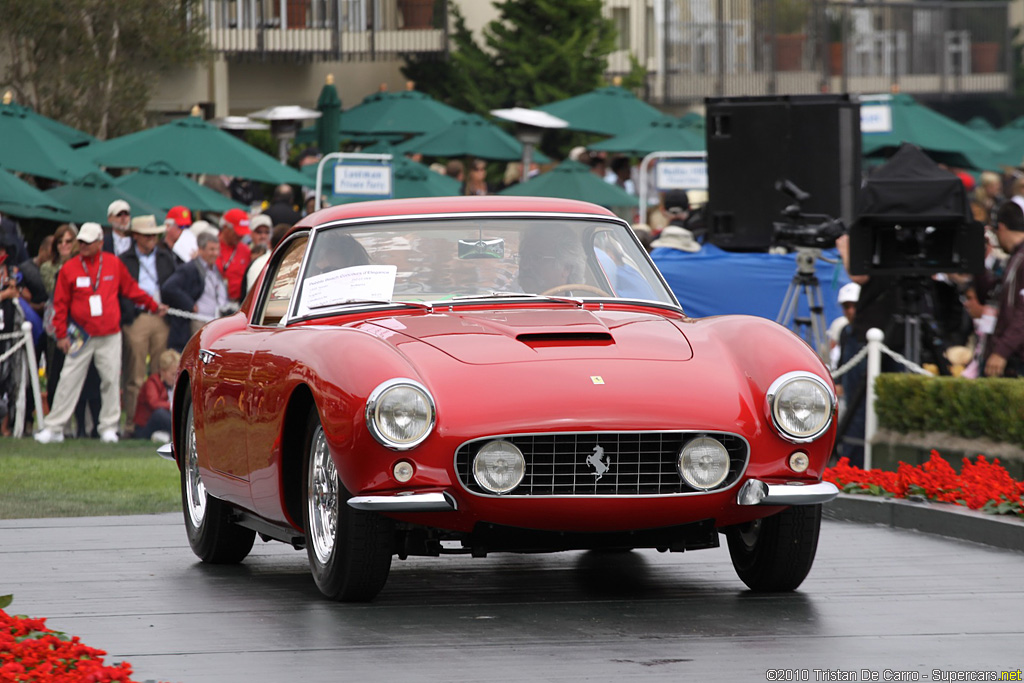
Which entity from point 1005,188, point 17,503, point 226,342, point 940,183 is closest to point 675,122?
point 1005,188

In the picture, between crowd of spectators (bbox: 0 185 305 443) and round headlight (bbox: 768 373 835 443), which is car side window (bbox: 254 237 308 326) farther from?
crowd of spectators (bbox: 0 185 305 443)

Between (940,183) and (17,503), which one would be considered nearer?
(17,503)

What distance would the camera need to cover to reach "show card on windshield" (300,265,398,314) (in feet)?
27.8

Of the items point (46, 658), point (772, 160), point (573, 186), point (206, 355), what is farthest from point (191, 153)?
point (46, 658)

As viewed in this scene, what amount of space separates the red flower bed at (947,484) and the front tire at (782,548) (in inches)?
97.2

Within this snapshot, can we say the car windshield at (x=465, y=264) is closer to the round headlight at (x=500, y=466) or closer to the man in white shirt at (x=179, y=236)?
the round headlight at (x=500, y=466)

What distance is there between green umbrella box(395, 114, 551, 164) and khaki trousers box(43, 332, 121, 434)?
1170 cm

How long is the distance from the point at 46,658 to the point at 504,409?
2002mm

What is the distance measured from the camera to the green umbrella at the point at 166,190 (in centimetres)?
2222

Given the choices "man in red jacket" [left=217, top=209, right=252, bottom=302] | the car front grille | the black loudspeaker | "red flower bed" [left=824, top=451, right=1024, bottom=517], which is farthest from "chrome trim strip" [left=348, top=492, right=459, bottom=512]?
"man in red jacket" [left=217, top=209, right=252, bottom=302]

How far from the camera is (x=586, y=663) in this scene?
6.39 m

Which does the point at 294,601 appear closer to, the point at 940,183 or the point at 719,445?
the point at 719,445

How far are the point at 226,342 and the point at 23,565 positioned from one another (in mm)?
1410

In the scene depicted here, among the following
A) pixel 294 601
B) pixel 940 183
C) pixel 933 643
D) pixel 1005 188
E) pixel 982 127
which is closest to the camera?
pixel 933 643
